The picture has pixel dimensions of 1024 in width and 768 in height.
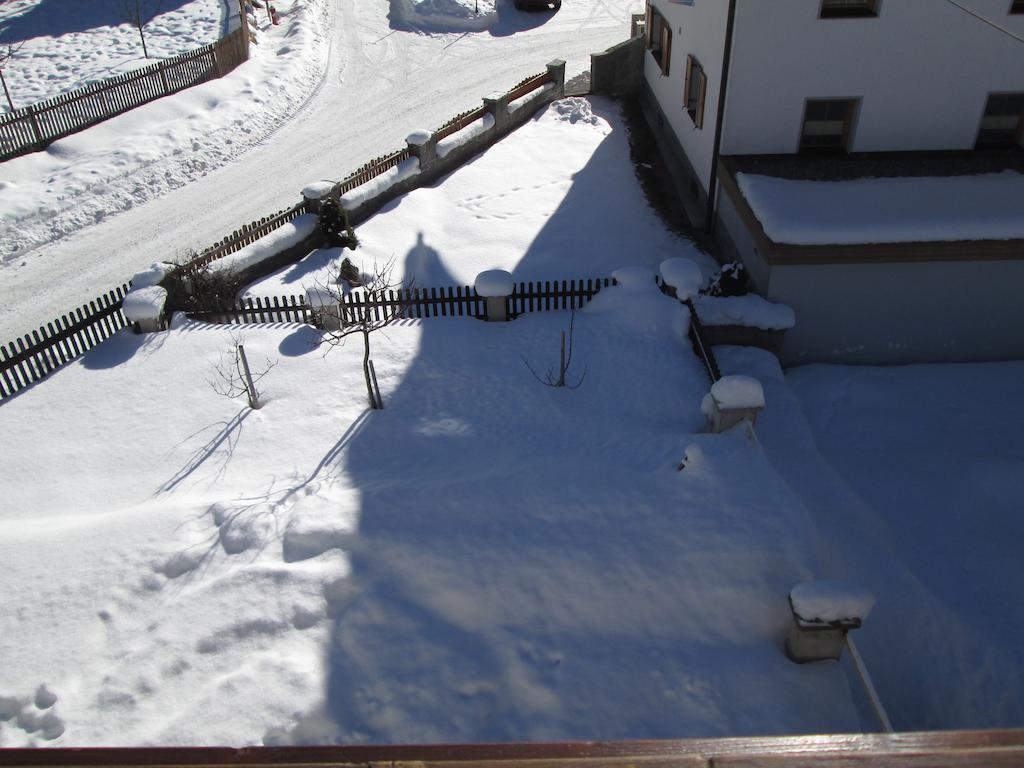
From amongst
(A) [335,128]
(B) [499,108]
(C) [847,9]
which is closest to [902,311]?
(C) [847,9]

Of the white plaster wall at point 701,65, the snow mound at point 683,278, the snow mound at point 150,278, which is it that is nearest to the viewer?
the snow mound at point 683,278

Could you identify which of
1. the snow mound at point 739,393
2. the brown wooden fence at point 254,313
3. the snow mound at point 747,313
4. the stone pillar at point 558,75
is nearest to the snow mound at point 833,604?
the snow mound at point 739,393

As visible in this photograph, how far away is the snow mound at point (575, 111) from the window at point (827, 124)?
8.22 metres

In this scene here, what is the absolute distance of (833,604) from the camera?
6625 mm

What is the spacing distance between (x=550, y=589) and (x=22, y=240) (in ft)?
51.6

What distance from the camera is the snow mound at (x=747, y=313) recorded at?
12.3 metres

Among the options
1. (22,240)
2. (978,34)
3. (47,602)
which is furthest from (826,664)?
(22,240)

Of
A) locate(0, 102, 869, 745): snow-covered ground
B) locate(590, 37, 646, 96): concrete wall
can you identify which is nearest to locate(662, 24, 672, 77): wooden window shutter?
locate(590, 37, 646, 96): concrete wall

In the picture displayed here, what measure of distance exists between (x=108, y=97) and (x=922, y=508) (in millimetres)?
22792

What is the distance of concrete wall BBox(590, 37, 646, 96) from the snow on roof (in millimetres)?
10913

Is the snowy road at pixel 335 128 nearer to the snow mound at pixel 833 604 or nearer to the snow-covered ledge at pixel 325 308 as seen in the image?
the snow-covered ledge at pixel 325 308

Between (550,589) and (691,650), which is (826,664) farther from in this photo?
(550,589)

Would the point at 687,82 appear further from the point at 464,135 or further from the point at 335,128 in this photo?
the point at 335,128

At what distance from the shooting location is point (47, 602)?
7320 millimetres
